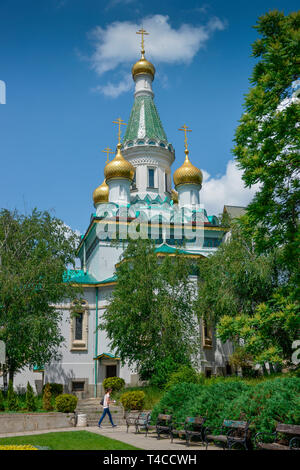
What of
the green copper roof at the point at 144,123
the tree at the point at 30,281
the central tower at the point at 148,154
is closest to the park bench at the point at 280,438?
Result: the tree at the point at 30,281

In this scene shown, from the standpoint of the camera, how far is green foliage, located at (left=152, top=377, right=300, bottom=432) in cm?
870

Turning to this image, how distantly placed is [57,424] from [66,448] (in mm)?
5576

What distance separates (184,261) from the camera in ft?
66.5

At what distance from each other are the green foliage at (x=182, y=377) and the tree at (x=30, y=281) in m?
5.08

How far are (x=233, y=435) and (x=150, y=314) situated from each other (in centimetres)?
946

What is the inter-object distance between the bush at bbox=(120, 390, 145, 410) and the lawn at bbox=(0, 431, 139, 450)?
3751mm

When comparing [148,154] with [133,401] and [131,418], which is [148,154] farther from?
[131,418]

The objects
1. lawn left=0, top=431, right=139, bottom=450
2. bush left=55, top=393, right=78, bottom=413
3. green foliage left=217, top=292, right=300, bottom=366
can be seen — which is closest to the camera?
lawn left=0, top=431, right=139, bottom=450

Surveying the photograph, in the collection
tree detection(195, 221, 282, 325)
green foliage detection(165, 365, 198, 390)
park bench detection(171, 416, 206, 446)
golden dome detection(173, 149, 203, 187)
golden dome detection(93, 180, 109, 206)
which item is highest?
golden dome detection(173, 149, 203, 187)

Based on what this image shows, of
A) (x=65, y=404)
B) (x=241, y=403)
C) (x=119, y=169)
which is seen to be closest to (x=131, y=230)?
(x=119, y=169)

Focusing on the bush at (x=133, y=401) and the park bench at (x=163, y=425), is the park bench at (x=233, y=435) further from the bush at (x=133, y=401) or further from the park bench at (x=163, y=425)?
the bush at (x=133, y=401)

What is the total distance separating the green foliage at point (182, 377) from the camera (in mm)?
16655

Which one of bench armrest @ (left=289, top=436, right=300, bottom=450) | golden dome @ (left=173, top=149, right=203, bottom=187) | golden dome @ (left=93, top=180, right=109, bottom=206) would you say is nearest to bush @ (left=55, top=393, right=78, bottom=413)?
bench armrest @ (left=289, top=436, right=300, bottom=450)

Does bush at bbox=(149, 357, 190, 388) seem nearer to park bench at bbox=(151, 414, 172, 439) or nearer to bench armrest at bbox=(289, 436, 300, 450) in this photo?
park bench at bbox=(151, 414, 172, 439)
